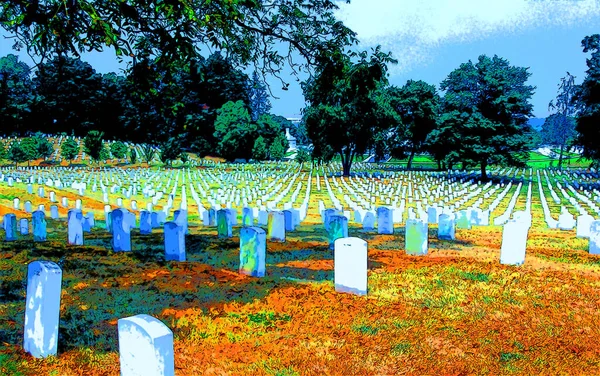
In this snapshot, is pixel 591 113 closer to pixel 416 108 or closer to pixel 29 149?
pixel 416 108

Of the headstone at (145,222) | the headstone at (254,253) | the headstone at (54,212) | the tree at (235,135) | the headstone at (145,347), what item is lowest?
the headstone at (54,212)

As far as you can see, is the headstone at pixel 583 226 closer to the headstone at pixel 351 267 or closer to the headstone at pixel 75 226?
the headstone at pixel 351 267

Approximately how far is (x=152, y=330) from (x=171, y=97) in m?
7.99

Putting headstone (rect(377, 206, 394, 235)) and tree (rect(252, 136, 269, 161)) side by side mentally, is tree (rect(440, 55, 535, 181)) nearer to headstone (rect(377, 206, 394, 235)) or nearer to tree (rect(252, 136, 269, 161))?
headstone (rect(377, 206, 394, 235))

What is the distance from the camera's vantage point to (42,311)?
5492mm

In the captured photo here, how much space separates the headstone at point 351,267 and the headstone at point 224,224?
23.6 ft

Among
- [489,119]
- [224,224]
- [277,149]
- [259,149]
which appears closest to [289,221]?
[224,224]

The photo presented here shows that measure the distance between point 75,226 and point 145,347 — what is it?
9699 millimetres

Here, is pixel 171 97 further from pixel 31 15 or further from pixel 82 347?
pixel 82 347

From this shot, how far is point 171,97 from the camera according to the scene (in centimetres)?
1125

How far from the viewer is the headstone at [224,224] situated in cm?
1496

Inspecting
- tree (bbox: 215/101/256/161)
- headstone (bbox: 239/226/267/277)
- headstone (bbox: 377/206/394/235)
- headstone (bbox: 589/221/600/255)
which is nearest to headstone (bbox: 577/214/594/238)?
headstone (bbox: 589/221/600/255)

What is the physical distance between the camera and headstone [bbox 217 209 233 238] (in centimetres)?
1496

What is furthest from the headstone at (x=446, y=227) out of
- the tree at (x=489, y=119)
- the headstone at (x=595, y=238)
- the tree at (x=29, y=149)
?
the tree at (x=29, y=149)
